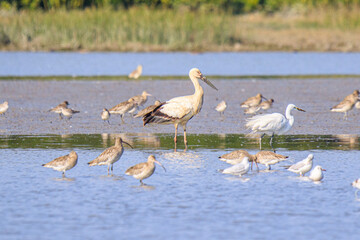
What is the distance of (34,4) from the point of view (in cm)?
5350

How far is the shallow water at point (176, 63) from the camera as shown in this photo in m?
31.4

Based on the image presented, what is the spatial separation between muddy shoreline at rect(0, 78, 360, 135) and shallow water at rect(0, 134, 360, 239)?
2.83m

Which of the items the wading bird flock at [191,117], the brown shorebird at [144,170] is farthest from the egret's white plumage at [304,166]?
the brown shorebird at [144,170]

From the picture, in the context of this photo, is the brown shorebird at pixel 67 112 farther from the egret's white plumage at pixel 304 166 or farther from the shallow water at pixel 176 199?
the egret's white plumage at pixel 304 166

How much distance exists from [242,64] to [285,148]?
21.4m

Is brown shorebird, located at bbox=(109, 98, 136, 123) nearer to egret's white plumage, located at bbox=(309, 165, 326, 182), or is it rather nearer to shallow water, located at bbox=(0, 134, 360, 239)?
shallow water, located at bbox=(0, 134, 360, 239)

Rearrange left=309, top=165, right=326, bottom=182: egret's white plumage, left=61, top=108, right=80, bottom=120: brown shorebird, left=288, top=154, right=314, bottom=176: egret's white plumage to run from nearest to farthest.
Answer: left=309, top=165, right=326, bottom=182: egret's white plumage
left=288, top=154, right=314, bottom=176: egret's white plumage
left=61, top=108, right=80, bottom=120: brown shorebird

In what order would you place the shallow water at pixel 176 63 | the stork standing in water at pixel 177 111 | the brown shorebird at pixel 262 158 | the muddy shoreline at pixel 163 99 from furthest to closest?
the shallow water at pixel 176 63
the muddy shoreline at pixel 163 99
the stork standing in water at pixel 177 111
the brown shorebird at pixel 262 158

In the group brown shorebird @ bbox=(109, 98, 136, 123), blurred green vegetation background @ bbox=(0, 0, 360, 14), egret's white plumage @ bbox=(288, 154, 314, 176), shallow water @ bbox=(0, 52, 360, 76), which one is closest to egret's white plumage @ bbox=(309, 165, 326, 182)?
egret's white plumage @ bbox=(288, 154, 314, 176)

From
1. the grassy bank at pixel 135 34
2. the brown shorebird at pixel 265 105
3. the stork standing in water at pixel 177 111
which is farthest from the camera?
the grassy bank at pixel 135 34

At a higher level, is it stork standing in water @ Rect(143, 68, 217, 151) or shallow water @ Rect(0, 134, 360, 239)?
stork standing in water @ Rect(143, 68, 217, 151)

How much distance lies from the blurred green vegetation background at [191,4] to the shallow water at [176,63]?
Result: 12441 millimetres

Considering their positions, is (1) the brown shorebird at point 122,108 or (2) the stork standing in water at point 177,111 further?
(1) the brown shorebird at point 122,108

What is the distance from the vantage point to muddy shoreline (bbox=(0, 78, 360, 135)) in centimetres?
1611
